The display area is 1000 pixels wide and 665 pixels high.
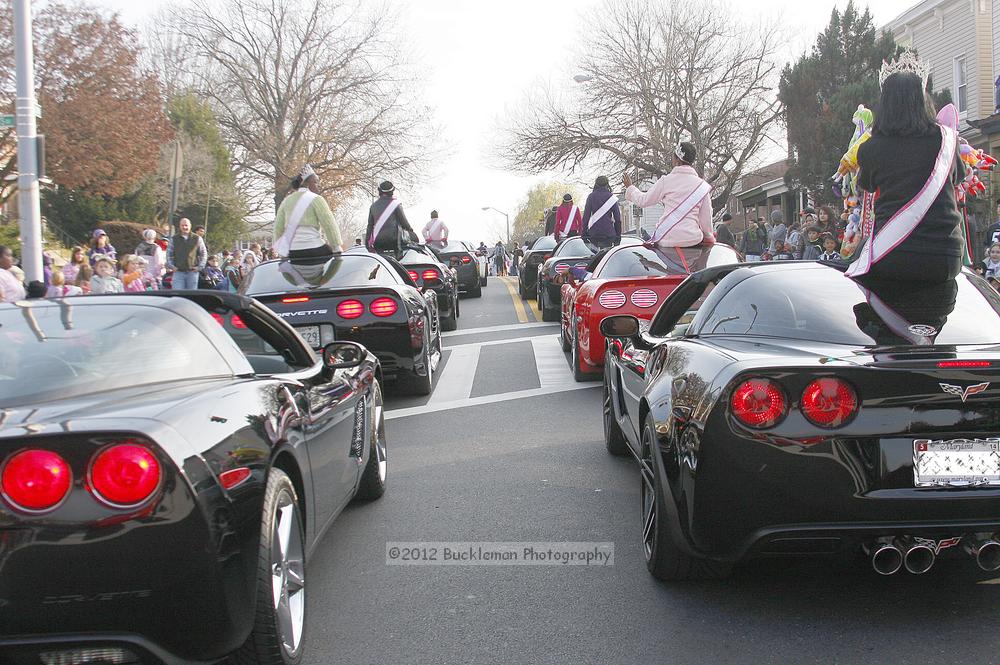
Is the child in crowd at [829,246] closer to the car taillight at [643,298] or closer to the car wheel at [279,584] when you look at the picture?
the car taillight at [643,298]

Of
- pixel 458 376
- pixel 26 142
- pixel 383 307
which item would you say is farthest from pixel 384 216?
pixel 383 307

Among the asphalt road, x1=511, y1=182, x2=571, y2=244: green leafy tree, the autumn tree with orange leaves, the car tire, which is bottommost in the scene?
the asphalt road

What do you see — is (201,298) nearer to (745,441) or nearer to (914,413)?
(745,441)

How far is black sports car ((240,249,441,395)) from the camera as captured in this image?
349 inches

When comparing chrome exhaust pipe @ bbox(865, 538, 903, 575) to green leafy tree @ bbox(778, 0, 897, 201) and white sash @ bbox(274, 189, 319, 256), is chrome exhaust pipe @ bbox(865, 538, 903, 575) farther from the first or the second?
green leafy tree @ bbox(778, 0, 897, 201)

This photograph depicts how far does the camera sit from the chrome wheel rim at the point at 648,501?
4.43 m

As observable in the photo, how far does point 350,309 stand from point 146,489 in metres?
6.21

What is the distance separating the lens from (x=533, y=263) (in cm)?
2192

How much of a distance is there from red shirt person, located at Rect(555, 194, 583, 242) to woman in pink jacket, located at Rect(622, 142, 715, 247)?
10.6m

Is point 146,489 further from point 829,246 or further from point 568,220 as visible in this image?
point 568,220

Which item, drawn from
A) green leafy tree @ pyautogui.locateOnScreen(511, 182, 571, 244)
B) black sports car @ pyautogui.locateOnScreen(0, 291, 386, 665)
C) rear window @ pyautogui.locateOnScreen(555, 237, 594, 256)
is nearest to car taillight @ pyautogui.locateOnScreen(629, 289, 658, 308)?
black sports car @ pyautogui.locateOnScreen(0, 291, 386, 665)

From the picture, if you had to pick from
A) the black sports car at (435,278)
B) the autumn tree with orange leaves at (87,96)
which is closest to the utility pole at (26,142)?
the black sports car at (435,278)

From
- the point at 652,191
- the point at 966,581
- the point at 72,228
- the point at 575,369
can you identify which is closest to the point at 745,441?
the point at 966,581

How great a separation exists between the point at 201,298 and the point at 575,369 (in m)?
6.60
